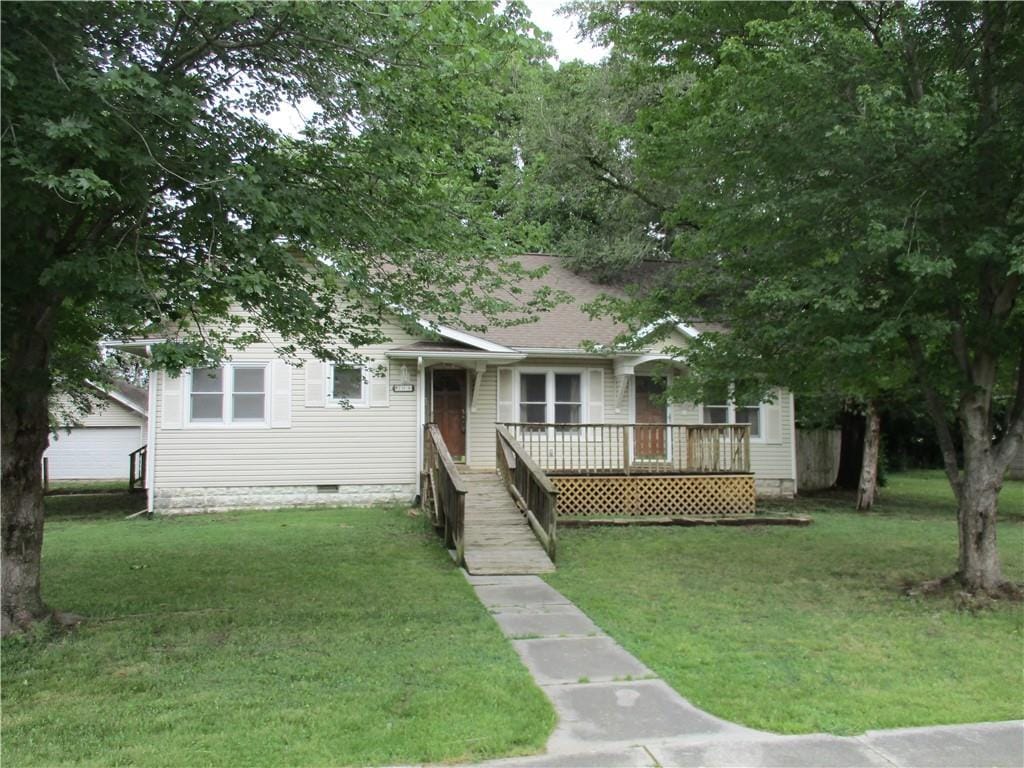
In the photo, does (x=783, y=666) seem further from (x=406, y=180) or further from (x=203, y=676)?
(x=406, y=180)

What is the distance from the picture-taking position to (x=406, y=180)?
6.61 meters

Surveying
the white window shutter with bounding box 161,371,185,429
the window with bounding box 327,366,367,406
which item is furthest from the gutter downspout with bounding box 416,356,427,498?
the white window shutter with bounding box 161,371,185,429

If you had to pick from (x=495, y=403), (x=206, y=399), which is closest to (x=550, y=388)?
(x=495, y=403)

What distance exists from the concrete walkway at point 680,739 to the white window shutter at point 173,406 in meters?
11.3

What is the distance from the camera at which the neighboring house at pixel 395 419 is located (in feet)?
47.7

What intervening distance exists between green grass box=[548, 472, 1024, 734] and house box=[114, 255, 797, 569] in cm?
173

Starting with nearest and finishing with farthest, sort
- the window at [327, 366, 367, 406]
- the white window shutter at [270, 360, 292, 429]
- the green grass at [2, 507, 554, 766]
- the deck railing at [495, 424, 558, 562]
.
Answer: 1. the green grass at [2, 507, 554, 766]
2. the deck railing at [495, 424, 558, 562]
3. the white window shutter at [270, 360, 292, 429]
4. the window at [327, 366, 367, 406]

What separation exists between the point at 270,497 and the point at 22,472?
8.53 metres

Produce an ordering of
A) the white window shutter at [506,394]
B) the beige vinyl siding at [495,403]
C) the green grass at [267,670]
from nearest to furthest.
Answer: the green grass at [267,670]
the beige vinyl siding at [495,403]
the white window shutter at [506,394]

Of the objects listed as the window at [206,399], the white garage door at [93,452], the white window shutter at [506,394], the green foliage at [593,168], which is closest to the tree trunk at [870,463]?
the green foliage at [593,168]

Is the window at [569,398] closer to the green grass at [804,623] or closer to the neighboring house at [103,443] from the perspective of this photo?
the green grass at [804,623]

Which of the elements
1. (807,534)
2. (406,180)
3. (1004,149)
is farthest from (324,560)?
(1004,149)

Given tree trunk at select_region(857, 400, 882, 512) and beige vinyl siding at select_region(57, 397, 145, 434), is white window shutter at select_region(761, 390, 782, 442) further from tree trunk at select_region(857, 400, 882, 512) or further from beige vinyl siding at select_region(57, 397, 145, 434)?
beige vinyl siding at select_region(57, 397, 145, 434)

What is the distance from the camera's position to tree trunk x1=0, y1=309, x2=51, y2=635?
632 centimetres
